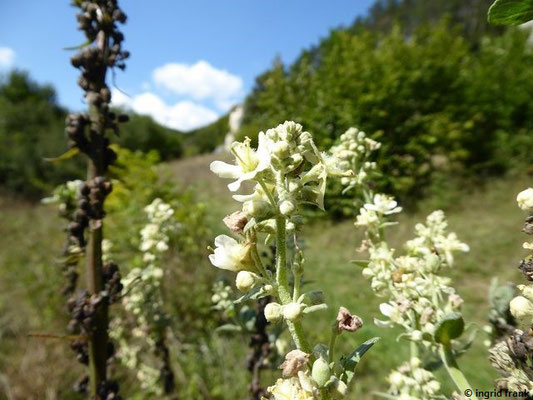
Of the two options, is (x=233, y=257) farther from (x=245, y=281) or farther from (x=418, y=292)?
(x=418, y=292)

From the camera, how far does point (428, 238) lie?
4.45 ft

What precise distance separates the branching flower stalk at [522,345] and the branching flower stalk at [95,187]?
41.2 inches

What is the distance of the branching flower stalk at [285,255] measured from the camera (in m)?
0.64

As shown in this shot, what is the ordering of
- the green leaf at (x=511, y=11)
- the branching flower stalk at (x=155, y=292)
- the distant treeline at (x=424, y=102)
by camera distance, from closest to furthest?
the green leaf at (x=511, y=11), the branching flower stalk at (x=155, y=292), the distant treeline at (x=424, y=102)

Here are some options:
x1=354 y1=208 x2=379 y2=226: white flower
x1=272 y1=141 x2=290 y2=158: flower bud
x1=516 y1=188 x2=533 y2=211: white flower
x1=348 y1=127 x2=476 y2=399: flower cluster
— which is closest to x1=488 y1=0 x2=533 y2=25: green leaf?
x1=516 y1=188 x2=533 y2=211: white flower

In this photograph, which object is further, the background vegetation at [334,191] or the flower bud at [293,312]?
the background vegetation at [334,191]

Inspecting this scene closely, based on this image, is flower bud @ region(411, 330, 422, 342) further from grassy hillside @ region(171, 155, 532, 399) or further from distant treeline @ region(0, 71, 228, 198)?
distant treeline @ region(0, 71, 228, 198)

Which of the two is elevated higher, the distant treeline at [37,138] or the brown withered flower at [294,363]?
the distant treeline at [37,138]

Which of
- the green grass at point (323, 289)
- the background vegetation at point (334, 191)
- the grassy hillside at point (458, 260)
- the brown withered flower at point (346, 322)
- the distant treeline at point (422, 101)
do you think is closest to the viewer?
the brown withered flower at point (346, 322)

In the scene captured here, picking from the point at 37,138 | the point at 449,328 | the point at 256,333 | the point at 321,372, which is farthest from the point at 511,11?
the point at 37,138

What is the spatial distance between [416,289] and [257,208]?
680 mm

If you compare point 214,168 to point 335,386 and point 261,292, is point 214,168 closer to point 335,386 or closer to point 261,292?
point 261,292

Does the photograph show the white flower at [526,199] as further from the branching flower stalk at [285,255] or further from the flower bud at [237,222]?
the flower bud at [237,222]

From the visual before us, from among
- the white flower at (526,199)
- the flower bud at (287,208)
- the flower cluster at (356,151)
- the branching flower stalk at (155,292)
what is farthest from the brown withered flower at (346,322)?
the branching flower stalk at (155,292)
